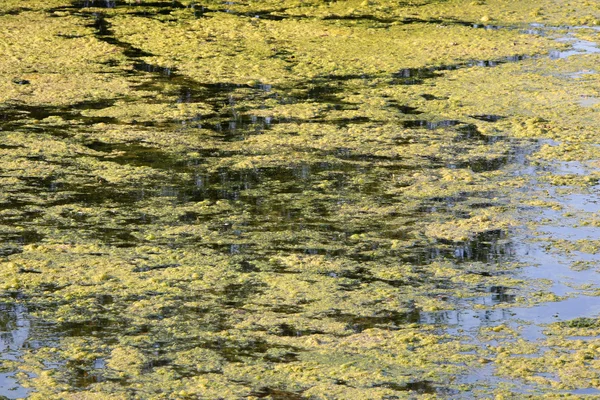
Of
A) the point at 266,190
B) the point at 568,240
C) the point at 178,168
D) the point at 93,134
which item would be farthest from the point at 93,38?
the point at 568,240

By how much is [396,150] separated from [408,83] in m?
1.17

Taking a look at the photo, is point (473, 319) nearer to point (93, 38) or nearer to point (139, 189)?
point (139, 189)

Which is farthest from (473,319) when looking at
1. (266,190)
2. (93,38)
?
(93,38)

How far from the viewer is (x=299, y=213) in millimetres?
4016

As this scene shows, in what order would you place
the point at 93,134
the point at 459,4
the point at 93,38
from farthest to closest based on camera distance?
1. the point at 459,4
2. the point at 93,38
3. the point at 93,134

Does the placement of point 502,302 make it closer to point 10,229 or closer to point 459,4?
point 10,229

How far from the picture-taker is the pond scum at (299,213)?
2.93 m

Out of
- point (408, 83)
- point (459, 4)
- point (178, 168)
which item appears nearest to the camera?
point (178, 168)

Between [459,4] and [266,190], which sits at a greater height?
[459,4]

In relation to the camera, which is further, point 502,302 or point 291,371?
point 502,302

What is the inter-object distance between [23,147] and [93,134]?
364mm

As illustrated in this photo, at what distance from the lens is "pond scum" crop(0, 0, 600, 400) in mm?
2930

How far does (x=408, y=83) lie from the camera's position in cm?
580

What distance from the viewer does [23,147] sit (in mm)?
4793
